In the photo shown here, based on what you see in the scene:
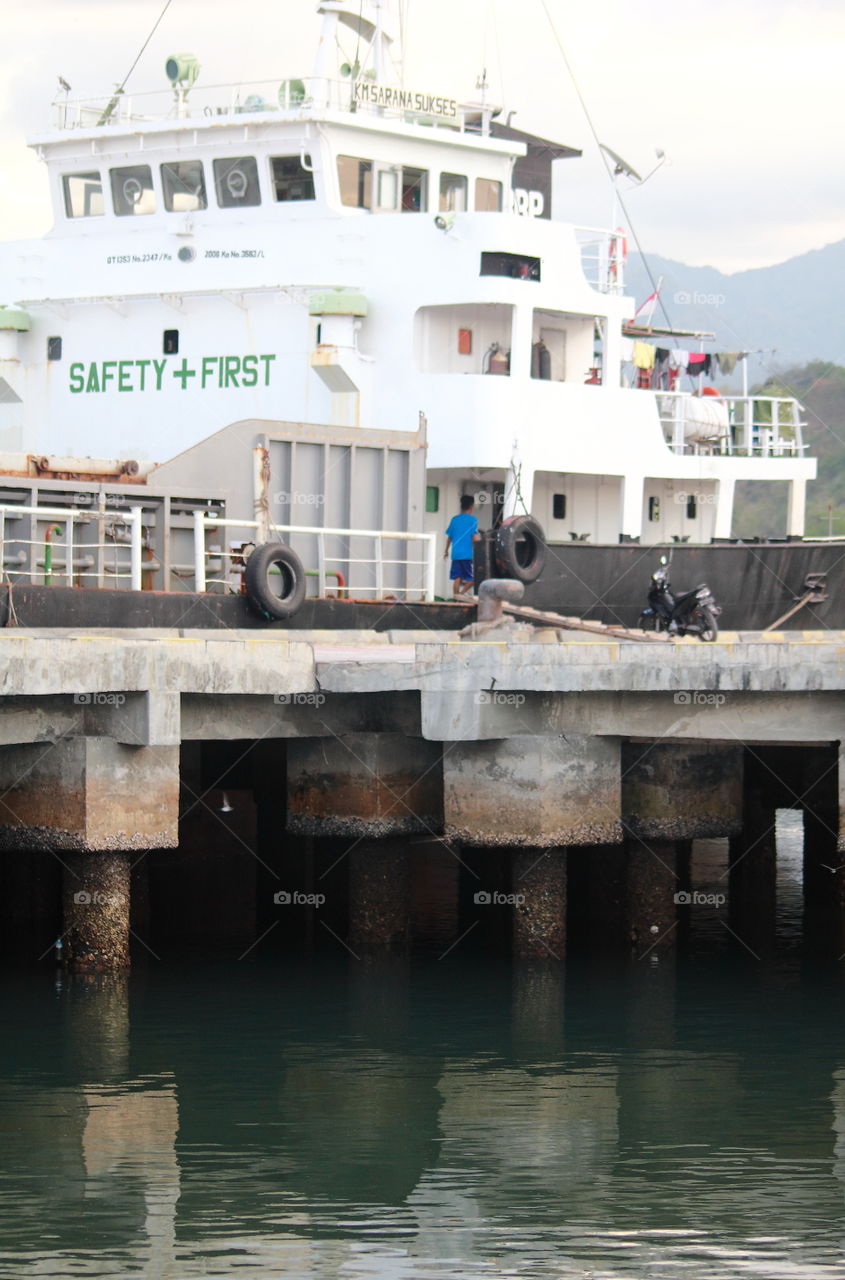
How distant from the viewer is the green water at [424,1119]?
1120 centimetres

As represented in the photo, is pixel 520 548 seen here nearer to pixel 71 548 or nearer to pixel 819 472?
pixel 71 548

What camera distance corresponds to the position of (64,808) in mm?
16547

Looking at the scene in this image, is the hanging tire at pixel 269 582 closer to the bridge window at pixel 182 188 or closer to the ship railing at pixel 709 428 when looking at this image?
the bridge window at pixel 182 188

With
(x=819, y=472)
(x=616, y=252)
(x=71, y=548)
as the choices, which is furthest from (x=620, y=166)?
(x=819, y=472)

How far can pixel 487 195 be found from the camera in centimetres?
2989

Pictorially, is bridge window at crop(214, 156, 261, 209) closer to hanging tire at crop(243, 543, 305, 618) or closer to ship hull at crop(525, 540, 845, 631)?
ship hull at crop(525, 540, 845, 631)

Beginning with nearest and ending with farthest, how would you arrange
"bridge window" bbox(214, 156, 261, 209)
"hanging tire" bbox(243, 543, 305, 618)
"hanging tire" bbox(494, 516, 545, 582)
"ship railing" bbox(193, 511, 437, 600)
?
1. "hanging tire" bbox(243, 543, 305, 618)
2. "ship railing" bbox(193, 511, 437, 600)
3. "hanging tire" bbox(494, 516, 545, 582)
4. "bridge window" bbox(214, 156, 261, 209)

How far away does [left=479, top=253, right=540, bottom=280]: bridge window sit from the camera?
27422mm

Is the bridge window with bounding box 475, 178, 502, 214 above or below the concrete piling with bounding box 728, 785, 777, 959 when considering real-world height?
above

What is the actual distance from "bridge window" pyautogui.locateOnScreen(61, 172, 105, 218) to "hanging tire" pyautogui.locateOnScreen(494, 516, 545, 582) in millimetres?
9838

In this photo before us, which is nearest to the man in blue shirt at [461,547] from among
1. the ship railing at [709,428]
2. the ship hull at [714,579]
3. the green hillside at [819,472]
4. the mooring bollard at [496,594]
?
the ship hull at [714,579]

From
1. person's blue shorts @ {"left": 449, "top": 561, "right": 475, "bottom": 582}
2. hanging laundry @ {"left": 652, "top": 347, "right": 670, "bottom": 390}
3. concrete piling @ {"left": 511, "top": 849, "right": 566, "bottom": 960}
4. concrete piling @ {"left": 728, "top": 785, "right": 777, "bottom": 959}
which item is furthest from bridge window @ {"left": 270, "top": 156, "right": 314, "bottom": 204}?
concrete piling @ {"left": 511, "top": 849, "right": 566, "bottom": 960}

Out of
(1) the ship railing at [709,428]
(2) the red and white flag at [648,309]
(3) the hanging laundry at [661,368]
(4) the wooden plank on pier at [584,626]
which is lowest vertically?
(4) the wooden plank on pier at [584,626]

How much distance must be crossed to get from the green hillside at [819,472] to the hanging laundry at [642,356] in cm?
6560
